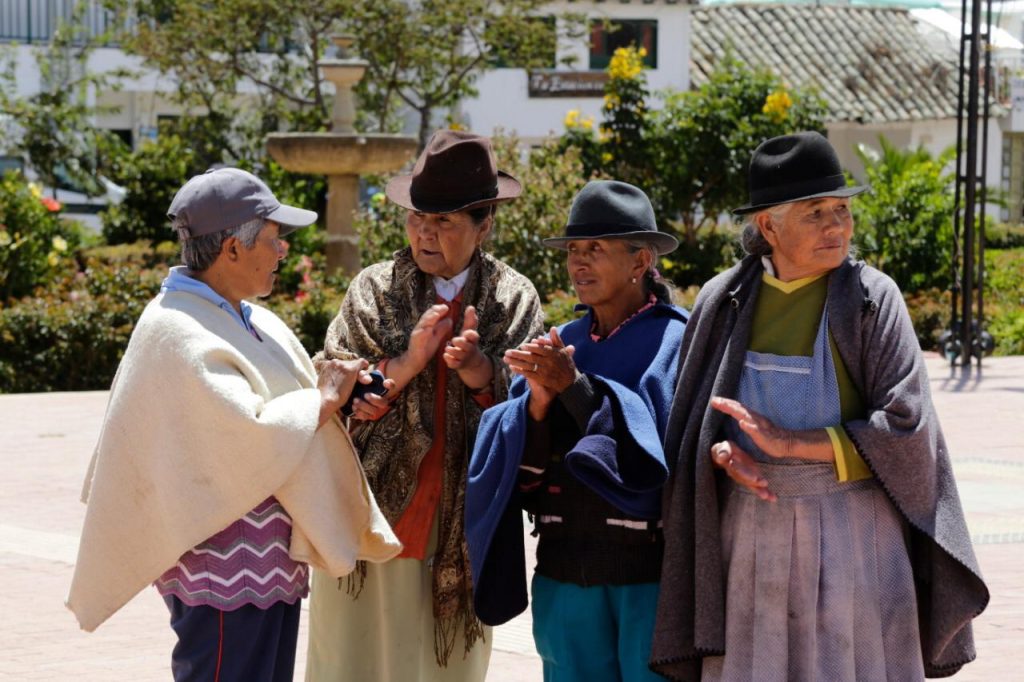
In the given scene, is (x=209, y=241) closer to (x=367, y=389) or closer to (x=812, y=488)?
(x=367, y=389)

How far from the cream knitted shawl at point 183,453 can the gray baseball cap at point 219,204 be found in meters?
0.20

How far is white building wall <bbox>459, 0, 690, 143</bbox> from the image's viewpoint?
31.8 m

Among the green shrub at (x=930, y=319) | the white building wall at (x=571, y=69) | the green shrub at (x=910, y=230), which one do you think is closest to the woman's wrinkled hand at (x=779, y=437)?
the green shrub at (x=930, y=319)

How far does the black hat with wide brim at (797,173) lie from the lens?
3893 mm

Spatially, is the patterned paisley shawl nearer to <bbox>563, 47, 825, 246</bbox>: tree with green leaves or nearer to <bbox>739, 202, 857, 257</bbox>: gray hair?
<bbox>739, 202, 857, 257</bbox>: gray hair

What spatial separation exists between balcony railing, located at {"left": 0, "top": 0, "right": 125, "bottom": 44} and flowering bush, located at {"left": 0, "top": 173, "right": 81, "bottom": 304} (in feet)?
57.4

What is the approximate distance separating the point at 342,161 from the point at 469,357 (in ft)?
38.3

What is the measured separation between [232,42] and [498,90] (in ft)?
29.7

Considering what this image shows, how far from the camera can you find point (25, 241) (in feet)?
51.3

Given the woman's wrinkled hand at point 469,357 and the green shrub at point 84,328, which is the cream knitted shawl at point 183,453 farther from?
the green shrub at point 84,328

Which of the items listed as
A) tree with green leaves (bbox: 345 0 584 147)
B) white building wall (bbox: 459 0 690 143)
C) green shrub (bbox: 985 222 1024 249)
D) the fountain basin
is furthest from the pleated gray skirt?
white building wall (bbox: 459 0 690 143)

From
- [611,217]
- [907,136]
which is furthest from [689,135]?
[611,217]

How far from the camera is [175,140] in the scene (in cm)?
2386

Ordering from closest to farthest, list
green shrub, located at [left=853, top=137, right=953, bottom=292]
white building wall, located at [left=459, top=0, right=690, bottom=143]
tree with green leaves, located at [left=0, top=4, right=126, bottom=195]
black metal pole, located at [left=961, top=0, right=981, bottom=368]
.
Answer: black metal pole, located at [left=961, top=0, right=981, bottom=368]
green shrub, located at [left=853, top=137, right=953, bottom=292]
tree with green leaves, located at [left=0, top=4, right=126, bottom=195]
white building wall, located at [left=459, top=0, right=690, bottom=143]
